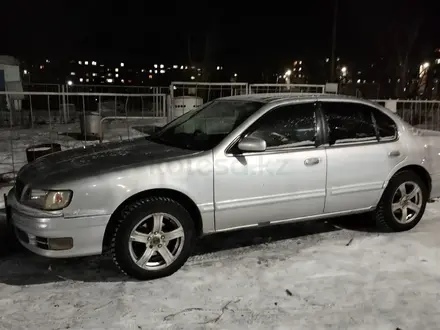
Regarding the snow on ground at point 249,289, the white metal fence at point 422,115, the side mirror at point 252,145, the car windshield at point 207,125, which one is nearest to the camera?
the snow on ground at point 249,289

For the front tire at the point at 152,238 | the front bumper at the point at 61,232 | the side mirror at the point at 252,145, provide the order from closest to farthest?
the front bumper at the point at 61,232
the front tire at the point at 152,238
the side mirror at the point at 252,145

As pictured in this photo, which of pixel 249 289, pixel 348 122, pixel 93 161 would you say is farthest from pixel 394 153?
pixel 93 161

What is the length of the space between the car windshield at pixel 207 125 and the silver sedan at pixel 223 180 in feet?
0.05

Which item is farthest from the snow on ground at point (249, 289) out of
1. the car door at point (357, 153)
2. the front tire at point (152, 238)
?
the car door at point (357, 153)

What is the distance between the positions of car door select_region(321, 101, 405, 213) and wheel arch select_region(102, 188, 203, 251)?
1353mm

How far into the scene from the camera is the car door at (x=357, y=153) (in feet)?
14.4

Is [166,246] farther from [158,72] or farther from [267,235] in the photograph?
[158,72]

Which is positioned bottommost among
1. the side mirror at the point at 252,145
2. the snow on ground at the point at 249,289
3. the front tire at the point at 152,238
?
the snow on ground at the point at 249,289

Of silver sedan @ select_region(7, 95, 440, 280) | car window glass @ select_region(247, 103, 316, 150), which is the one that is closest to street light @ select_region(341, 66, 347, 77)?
silver sedan @ select_region(7, 95, 440, 280)

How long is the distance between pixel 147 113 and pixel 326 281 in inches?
553

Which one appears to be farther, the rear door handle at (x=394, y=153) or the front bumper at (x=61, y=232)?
the rear door handle at (x=394, y=153)

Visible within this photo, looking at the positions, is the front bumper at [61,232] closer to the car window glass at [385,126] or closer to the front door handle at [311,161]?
the front door handle at [311,161]

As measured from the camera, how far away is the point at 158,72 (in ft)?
108

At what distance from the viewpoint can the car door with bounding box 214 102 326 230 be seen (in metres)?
3.91
